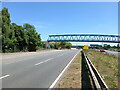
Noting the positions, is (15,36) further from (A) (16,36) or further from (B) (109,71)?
(B) (109,71)

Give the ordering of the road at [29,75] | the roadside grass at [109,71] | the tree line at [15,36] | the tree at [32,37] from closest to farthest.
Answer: the road at [29,75] → the roadside grass at [109,71] → the tree line at [15,36] → the tree at [32,37]

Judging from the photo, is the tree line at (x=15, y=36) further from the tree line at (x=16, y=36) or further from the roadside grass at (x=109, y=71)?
the roadside grass at (x=109, y=71)

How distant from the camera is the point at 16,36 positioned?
55781 millimetres

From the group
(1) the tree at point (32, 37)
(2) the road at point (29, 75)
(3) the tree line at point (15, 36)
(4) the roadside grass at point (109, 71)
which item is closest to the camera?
(2) the road at point (29, 75)

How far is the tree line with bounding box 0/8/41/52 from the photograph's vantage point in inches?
1633

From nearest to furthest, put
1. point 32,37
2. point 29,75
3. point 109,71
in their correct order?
point 29,75, point 109,71, point 32,37

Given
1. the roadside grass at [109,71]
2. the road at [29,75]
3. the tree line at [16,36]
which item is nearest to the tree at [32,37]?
the tree line at [16,36]

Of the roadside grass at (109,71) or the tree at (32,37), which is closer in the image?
the roadside grass at (109,71)

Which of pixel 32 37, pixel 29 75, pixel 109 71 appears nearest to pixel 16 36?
pixel 32 37

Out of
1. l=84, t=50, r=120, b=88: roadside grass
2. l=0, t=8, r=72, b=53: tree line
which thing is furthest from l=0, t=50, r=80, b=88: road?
l=0, t=8, r=72, b=53: tree line

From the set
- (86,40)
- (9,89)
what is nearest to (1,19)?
(9,89)

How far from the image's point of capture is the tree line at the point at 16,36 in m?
41.5

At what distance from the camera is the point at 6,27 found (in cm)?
4100

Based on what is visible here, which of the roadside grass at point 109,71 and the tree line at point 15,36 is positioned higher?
the tree line at point 15,36
